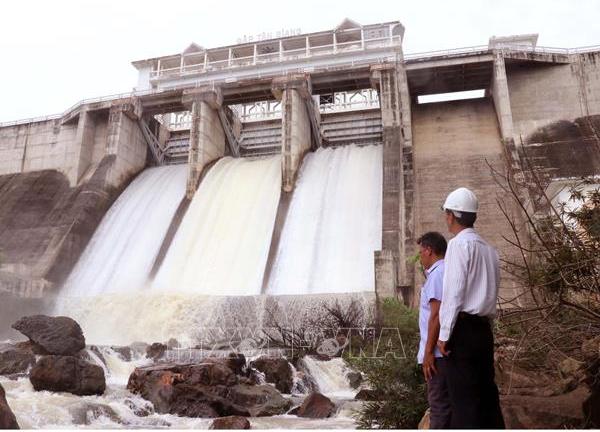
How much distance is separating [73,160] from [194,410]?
17214mm

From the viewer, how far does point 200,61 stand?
90.4 feet

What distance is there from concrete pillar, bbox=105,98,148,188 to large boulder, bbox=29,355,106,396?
12982 millimetres

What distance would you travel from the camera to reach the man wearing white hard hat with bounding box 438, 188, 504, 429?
2357 mm

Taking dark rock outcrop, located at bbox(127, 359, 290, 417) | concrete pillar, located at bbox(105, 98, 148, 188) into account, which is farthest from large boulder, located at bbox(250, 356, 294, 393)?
concrete pillar, located at bbox(105, 98, 148, 188)

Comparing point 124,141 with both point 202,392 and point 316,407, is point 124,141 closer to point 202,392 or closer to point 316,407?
point 202,392

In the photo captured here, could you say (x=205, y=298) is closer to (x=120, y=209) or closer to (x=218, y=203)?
(x=218, y=203)

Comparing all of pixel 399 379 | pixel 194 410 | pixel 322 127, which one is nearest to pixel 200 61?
pixel 322 127

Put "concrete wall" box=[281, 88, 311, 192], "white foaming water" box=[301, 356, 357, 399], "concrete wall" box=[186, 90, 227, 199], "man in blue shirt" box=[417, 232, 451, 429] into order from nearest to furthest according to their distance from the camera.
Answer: "man in blue shirt" box=[417, 232, 451, 429], "white foaming water" box=[301, 356, 357, 399], "concrete wall" box=[281, 88, 311, 192], "concrete wall" box=[186, 90, 227, 199]

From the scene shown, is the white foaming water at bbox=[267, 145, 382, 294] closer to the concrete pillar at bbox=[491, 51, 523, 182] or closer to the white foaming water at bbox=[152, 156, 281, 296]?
the white foaming water at bbox=[152, 156, 281, 296]

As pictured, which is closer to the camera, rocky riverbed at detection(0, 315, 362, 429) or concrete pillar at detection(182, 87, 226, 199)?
rocky riverbed at detection(0, 315, 362, 429)

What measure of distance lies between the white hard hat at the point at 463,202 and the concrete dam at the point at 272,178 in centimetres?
870

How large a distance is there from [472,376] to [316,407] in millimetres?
5529

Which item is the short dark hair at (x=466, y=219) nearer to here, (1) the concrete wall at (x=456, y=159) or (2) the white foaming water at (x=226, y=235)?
(1) the concrete wall at (x=456, y=159)

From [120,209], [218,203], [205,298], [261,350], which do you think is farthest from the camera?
[120,209]
